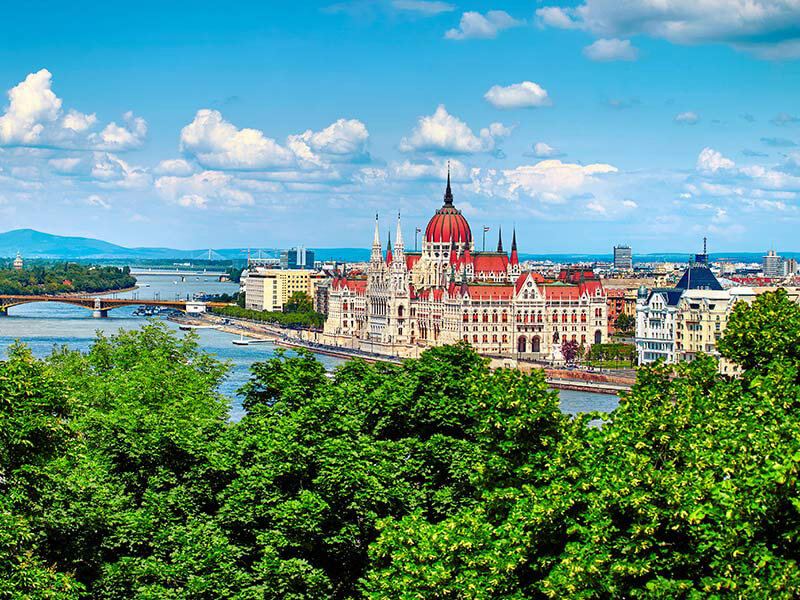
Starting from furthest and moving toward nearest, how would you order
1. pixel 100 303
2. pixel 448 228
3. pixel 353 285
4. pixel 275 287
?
pixel 275 287 < pixel 100 303 < pixel 353 285 < pixel 448 228

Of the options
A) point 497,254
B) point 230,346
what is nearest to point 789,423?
point 230,346

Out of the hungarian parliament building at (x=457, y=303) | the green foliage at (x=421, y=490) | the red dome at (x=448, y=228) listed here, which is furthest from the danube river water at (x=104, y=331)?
the green foliage at (x=421, y=490)

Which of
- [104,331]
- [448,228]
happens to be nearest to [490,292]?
[448,228]

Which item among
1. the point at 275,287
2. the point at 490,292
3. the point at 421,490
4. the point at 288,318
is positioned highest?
the point at 490,292

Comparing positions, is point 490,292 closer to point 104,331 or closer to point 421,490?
point 104,331

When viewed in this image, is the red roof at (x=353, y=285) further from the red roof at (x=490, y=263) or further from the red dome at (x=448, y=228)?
the red roof at (x=490, y=263)
